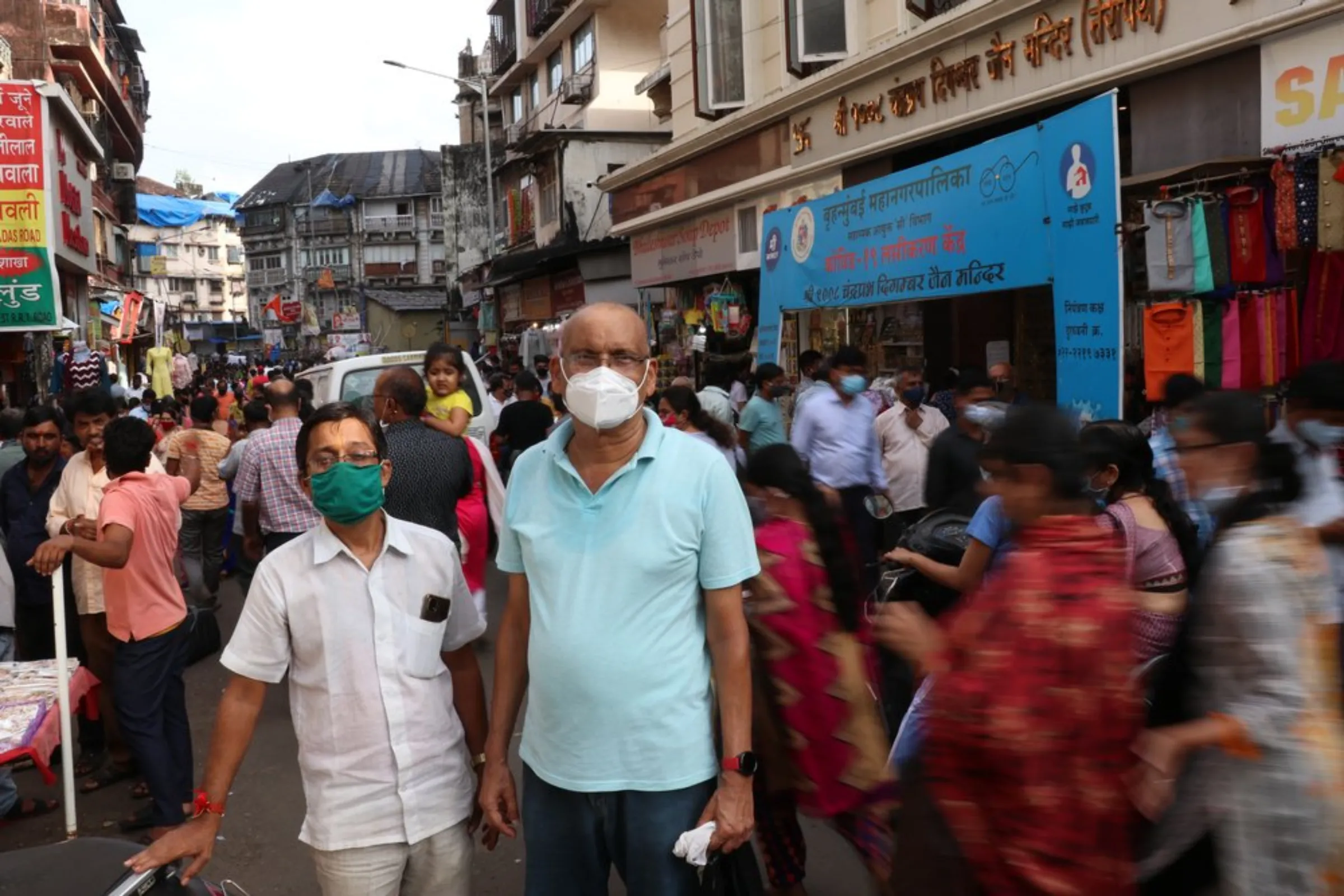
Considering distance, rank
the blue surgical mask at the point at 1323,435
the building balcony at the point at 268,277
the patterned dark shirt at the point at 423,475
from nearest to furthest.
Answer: the blue surgical mask at the point at 1323,435
the patterned dark shirt at the point at 423,475
the building balcony at the point at 268,277

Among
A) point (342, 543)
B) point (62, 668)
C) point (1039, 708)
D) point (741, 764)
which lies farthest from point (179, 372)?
point (1039, 708)

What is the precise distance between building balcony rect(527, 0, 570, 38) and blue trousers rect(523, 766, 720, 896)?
88.8 ft

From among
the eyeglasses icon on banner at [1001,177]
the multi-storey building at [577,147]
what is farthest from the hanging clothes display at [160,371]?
the eyeglasses icon on banner at [1001,177]

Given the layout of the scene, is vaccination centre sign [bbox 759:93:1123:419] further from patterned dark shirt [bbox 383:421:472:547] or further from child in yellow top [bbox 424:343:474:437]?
child in yellow top [bbox 424:343:474:437]

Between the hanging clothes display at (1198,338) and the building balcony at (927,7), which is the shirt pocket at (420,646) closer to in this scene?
the hanging clothes display at (1198,338)

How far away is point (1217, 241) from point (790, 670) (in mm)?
4876

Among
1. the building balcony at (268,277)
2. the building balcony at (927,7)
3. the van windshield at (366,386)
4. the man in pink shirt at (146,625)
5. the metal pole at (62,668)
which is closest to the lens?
the metal pole at (62,668)

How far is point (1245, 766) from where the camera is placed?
248cm

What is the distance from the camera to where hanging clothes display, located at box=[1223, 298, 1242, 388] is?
6.80m

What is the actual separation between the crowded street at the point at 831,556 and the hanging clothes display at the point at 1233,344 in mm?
16

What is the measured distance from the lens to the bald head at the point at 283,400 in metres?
6.75

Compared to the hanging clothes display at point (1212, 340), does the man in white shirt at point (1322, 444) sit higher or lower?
lower

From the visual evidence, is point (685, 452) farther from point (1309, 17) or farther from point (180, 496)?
point (1309, 17)

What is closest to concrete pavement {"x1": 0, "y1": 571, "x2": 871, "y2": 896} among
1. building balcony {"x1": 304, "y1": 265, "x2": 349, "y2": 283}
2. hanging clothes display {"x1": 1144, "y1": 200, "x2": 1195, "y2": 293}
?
hanging clothes display {"x1": 1144, "y1": 200, "x2": 1195, "y2": 293}
